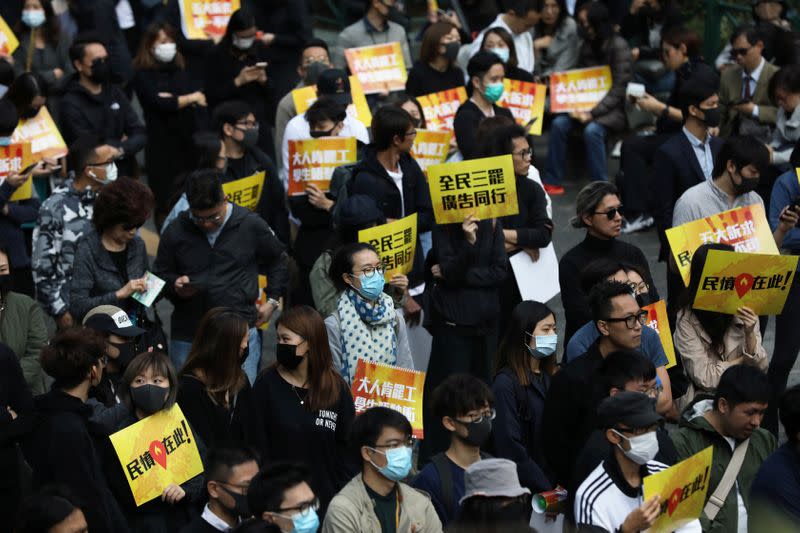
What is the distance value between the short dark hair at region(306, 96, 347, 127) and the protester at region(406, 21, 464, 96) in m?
2.12

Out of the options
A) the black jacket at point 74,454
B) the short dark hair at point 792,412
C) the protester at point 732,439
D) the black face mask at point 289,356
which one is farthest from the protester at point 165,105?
the short dark hair at point 792,412

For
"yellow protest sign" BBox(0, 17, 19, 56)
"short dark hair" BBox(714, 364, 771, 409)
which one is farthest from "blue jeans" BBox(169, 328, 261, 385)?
"yellow protest sign" BBox(0, 17, 19, 56)

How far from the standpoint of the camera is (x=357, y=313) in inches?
319

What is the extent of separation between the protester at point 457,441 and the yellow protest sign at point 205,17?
7529 mm

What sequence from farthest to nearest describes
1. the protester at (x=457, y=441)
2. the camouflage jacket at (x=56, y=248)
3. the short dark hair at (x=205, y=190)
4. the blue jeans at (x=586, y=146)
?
the blue jeans at (x=586, y=146) < the camouflage jacket at (x=56, y=248) < the short dark hair at (x=205, y=190) < the protester at (x=457, y=441)

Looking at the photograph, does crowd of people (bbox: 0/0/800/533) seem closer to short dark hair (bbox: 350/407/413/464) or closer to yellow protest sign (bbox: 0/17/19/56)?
short dark hair (bbox: 350/407/413/464)

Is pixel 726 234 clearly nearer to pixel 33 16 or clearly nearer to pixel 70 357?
pixel 70 357

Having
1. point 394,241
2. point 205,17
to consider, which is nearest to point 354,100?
point 205,17

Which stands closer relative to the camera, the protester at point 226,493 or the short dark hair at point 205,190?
the protester at point 226,493

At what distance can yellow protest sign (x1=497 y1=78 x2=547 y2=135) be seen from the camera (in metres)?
12.2

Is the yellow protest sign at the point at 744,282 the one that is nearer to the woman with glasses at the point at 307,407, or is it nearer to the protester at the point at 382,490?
the woman with glasses at the point at 307,407

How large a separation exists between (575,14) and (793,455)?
9297 millimetres

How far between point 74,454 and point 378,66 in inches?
279

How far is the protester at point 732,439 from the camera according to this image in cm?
661
